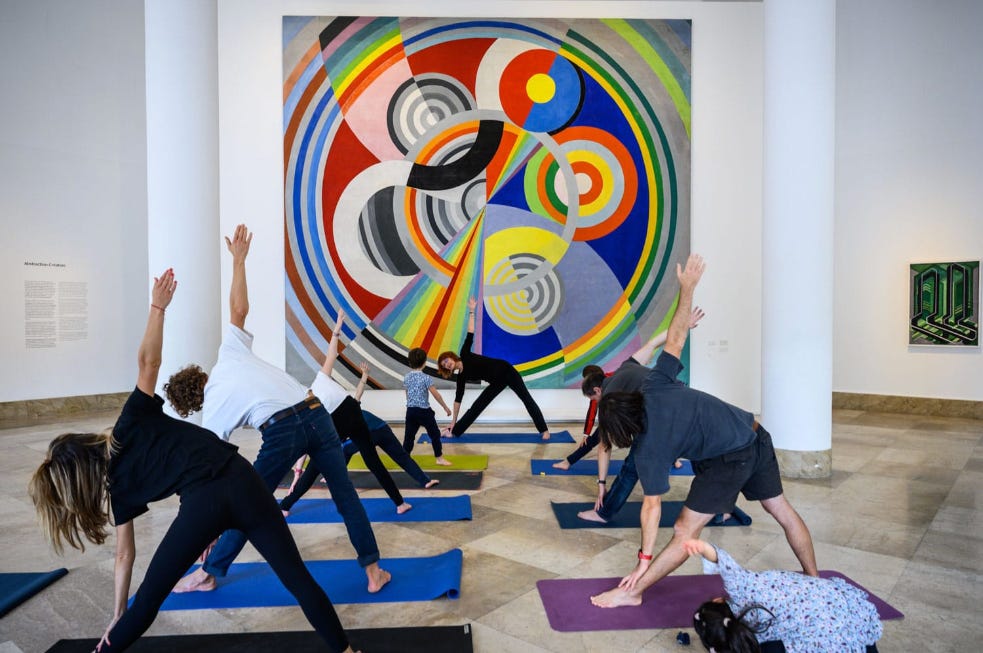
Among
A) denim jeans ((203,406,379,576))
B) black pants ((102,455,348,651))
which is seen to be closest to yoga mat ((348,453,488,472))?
denim jeans ((203,406,379,576))

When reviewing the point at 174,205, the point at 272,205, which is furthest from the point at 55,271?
the point at 174,205

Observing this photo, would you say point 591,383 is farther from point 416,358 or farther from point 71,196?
point 71,196

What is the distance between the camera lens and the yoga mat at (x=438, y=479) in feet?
16.8

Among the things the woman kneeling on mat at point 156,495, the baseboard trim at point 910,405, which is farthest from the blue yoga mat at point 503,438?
the baseboard trim at point 910,405

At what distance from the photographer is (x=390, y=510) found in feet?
14.7

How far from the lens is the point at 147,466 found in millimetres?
2158

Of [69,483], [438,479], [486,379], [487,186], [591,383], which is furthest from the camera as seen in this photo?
[487,186]

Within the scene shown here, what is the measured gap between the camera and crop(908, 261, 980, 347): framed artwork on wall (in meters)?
8.33

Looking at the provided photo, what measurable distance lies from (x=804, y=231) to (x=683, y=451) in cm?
365

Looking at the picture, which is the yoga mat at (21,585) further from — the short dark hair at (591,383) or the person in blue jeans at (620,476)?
the short dark hair at (591,383)

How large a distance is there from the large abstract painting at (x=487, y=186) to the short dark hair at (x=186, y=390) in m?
5.07

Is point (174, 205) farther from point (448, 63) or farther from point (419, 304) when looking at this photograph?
point (448, 63)

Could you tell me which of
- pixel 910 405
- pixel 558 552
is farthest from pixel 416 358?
pixel 910 405

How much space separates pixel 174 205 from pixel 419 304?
3360 millimetres
